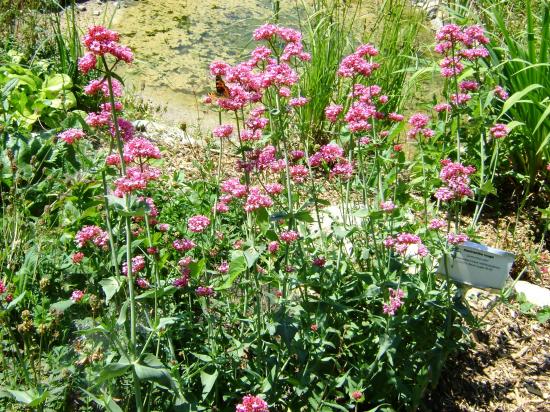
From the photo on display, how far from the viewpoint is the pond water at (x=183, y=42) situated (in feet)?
17.0

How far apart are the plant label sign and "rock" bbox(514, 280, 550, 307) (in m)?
0.89

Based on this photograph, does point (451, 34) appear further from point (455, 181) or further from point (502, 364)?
point (502, 364)

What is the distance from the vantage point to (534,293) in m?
3.31

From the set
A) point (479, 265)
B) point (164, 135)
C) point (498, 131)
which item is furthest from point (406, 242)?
point (164, 135)

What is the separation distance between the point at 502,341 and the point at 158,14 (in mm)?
4745

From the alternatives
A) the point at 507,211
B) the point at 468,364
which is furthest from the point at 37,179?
the point at 507,211

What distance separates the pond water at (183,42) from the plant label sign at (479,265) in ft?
8.95

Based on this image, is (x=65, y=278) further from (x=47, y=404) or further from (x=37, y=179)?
(x=37, y=179)

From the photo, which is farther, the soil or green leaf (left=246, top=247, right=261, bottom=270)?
the soil

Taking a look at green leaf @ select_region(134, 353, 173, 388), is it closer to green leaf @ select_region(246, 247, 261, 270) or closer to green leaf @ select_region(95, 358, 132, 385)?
green leaf @ select_region(95, 358, 132, 385)

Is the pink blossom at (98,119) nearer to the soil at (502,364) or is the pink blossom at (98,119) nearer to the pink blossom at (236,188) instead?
the pink blossom at (236,188)

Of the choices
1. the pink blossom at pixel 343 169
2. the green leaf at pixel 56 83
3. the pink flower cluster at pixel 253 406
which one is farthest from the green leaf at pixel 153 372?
the green leaf at pixel 56 83

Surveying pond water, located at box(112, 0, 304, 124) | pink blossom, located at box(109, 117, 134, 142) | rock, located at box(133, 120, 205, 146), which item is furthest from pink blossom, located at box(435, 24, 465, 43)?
pond water, located at box(112, 0, 304, 124)

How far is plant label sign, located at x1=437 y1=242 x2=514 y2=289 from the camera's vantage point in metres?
2.44
